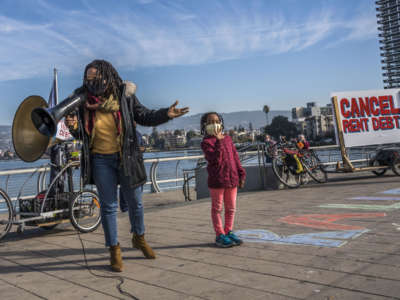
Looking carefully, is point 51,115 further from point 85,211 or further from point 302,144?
point 302,144

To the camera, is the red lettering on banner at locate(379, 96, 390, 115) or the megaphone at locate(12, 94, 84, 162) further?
the red lettering on banner at locate(379, 96, 390, 115)

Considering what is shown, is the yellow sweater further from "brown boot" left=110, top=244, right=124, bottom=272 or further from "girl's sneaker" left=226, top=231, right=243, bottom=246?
"girl's sneaker" left=226, top=231, right=243, bottom=246

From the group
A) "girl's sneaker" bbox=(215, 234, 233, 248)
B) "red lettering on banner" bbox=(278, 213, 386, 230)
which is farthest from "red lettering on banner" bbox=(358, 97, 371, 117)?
"girl's sneaker" bbox=(215, 234, 233, 248)

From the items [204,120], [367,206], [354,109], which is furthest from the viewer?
[354,109]

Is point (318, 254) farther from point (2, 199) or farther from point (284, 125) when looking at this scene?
point (284, 125)

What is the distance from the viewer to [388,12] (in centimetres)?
16962

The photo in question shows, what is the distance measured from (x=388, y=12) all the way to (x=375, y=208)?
191 m

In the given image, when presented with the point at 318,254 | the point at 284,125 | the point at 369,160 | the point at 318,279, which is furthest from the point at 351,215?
the point at 284,125

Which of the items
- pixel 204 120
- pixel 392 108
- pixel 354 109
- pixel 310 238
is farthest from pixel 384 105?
pixel 204 120

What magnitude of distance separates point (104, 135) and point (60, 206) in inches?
96.6

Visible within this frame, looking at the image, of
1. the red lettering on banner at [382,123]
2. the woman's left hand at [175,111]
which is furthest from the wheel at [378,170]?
the woman's left hand at [175,111]

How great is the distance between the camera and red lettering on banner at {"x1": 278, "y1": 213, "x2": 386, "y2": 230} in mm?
4738

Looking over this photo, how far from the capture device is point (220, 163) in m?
4.20

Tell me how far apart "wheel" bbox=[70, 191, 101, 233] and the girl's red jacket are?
2.18m
